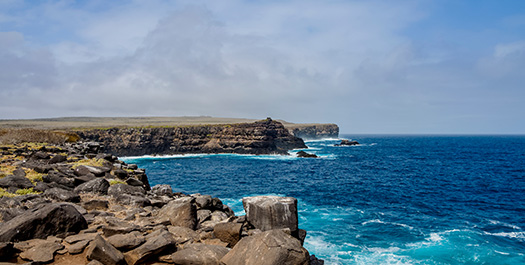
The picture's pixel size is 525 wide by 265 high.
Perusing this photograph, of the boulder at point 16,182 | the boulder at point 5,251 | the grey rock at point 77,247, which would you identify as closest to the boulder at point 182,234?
the grey rock at point 77,247

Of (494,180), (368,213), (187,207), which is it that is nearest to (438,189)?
(494,180)

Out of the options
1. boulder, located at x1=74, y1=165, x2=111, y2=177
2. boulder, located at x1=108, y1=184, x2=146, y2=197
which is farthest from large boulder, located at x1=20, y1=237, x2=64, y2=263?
boulder, located at x1=74, y1=165, x2=111, y2=177

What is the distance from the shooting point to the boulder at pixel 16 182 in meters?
15.2

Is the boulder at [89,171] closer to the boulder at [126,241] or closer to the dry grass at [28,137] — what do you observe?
the boulder at [126,241]

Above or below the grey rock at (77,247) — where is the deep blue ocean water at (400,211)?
below

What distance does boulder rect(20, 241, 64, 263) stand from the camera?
8.35 m

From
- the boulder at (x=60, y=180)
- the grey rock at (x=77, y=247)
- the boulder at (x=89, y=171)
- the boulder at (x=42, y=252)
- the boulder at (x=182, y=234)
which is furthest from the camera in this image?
the boulder at (x=89, y=171)

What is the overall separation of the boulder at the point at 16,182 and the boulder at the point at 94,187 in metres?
2.47

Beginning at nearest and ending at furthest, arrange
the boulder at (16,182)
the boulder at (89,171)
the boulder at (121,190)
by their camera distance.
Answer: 1. the boulder at (16,182)
2. the boulder at (121,190)
3. the boulder at (89,171)

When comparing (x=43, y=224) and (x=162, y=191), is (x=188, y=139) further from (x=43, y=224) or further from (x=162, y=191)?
(x=43, y=224)

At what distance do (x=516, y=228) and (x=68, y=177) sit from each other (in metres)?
35.3

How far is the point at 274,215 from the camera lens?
12.2m

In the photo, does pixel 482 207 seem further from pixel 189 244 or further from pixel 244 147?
pixel 244 147

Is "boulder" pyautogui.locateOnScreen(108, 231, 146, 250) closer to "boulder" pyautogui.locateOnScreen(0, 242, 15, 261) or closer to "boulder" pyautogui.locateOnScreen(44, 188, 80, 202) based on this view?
"boulder" pyautogui.locateOnScreen(0, 242, 15, 261)
